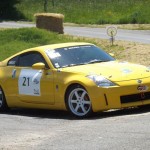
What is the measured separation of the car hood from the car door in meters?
0.49

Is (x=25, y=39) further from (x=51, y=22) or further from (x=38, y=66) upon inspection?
(x=38, y=66)

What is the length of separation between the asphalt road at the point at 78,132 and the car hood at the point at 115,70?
0.65m

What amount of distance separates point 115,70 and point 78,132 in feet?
8.04

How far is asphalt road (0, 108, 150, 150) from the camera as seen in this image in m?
8.16

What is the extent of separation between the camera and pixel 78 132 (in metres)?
9.17

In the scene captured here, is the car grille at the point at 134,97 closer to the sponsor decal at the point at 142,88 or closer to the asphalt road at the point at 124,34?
the sponsor decal at the point at 142,88

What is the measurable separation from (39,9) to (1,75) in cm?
4807

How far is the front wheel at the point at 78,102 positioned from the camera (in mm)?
11082

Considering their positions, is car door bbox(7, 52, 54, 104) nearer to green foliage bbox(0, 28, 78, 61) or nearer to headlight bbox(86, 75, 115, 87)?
headlight bbox(86, 75, 115, 87)

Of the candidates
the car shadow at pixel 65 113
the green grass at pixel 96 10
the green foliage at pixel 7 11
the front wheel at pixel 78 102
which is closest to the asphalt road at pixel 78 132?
the car shadow at pixel 65 113

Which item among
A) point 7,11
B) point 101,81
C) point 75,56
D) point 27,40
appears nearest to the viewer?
point 101,81

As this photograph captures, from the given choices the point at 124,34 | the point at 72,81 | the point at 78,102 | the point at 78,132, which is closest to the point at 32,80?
the point at 72,81

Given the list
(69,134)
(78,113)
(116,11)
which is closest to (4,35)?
(78,113)

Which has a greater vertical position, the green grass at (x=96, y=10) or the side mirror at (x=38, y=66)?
the side mirror at (x=38, y=66)
